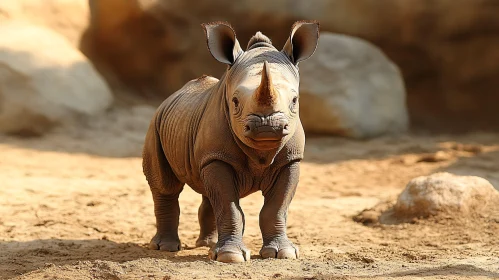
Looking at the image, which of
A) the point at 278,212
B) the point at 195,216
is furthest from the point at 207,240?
the point at 195,216

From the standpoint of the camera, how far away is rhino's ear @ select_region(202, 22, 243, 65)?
6.63 meters

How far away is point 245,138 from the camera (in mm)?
6031

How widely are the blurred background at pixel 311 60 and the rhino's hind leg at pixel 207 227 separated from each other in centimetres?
591

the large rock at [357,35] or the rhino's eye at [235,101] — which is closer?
the rhino's eye at [235,101]

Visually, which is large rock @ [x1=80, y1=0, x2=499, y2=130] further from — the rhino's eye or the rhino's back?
the rhino's eye

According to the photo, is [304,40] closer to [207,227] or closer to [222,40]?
[222,40]

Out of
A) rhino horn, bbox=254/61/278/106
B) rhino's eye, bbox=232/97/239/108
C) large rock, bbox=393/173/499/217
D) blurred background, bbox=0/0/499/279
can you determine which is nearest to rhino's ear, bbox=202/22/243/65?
rhino's eye, bbox=232/97/239/108

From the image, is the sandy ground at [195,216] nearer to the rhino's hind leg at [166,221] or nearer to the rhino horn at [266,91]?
the rhino's hind leg at [166,221]

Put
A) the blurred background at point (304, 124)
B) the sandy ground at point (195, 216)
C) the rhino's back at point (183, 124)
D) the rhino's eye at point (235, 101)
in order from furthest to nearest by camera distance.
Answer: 1. the blurred background at point (304, 124)
2. the rhino's back at point (183, 124)
3. the rhino's eye at point (235, 101)
4. the sandy ground at point (195, 216)

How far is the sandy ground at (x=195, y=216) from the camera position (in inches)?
234

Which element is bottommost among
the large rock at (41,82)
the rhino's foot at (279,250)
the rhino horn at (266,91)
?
the rhino's foot at (279,250)

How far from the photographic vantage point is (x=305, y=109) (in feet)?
48.1

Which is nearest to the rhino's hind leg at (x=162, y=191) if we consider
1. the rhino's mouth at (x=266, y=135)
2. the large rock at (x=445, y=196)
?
the rhino's mouth at (x=266, y=135)

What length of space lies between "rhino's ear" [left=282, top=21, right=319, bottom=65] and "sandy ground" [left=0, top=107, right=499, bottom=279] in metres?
1.57
